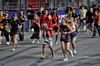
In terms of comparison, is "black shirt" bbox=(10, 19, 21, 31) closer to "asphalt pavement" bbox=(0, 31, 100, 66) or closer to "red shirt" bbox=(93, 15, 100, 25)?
"asphalt pavement" bbox=(0, 31, 100, 66)

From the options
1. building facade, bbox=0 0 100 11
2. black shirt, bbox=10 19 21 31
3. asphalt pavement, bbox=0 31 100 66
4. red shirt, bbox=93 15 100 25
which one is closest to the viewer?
asphalt pavement, bbox=0 31 100 66

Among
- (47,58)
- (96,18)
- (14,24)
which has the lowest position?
(47,58)

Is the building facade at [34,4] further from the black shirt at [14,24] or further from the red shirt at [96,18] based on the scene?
the black shirt at [14,24]

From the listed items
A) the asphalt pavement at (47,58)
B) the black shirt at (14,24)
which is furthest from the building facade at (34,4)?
the asphalt pavement at (47,58)

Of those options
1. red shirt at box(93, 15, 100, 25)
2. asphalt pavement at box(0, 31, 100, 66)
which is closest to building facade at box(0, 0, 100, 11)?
red shirt at box(93, 15, 100, 25)

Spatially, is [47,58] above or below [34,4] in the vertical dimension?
below

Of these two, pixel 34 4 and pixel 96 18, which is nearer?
pixel 96 18

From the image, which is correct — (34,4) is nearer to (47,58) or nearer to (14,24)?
(14,24)

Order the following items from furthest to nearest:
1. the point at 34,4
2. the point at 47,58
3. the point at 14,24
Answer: the point at 34,4
the point at 14,24
the point at 47,58

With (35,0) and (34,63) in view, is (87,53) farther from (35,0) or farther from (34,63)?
(35,0)

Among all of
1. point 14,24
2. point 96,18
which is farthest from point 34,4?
point 14,24

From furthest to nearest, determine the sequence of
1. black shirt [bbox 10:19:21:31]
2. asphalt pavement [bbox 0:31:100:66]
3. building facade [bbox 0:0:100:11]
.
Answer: building facade [bbox 0:0:100:11] → black shirt [bbox 10:19:21:31] → asphalt pavement [bbox 0:31:100:66]

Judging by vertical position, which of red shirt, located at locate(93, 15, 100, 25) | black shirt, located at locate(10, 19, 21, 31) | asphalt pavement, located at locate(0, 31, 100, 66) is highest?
black shirt, located at locate(10, 19, 21, 31)

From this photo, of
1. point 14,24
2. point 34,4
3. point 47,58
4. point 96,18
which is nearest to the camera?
point 47,58
